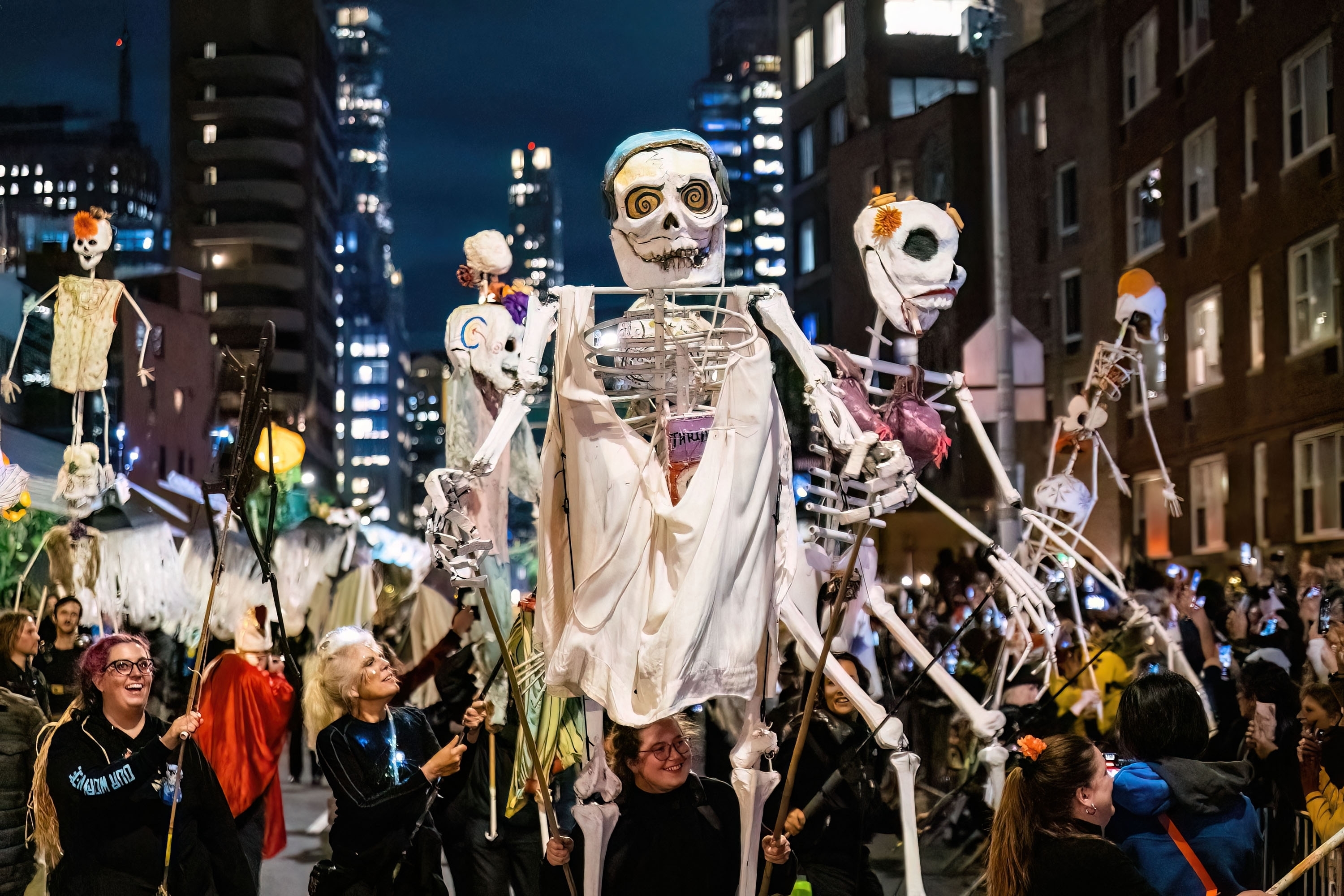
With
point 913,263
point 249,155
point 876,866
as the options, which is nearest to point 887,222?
point 913,263

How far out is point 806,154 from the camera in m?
10.7

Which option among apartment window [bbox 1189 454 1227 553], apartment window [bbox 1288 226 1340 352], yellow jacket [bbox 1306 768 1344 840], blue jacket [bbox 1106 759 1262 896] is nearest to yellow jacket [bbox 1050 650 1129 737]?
yellow jacket [bbox 1306 768 1344 840]

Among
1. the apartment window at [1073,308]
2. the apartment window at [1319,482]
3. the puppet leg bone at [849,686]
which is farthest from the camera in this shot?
the apartment window at [1073,308]

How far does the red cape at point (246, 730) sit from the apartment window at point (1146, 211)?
7.21 m

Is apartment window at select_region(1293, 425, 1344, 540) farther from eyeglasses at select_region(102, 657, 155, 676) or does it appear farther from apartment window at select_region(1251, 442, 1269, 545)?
eyeglasses at select_region(102, 657, 155, 676)

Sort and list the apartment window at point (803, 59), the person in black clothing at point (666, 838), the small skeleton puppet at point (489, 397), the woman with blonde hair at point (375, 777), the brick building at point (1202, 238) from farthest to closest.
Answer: the apartment window at point (803, 59) → the brick building at point (1202, 238) → the small skeleton puppet at point (489, 397) → the woman with blonde hair at point (375, 777) → the person in black clothing at point (666, 838)

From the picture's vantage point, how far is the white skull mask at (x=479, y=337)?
5.50m

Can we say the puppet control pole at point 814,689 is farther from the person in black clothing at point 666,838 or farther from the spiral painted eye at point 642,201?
the spiral painted eye at point 642,201

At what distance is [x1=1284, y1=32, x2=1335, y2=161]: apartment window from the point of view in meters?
8.86

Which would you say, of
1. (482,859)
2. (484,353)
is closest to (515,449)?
(484,353)

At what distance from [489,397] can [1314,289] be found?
5854 millimetres

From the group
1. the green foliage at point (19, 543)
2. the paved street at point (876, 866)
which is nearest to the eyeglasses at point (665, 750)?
the paved street at point (876, 866)

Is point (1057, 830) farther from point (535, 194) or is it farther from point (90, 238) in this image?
point (535, 194)

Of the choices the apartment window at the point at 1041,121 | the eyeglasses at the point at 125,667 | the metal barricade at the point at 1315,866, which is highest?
the apartment window at the point at 1041,121
